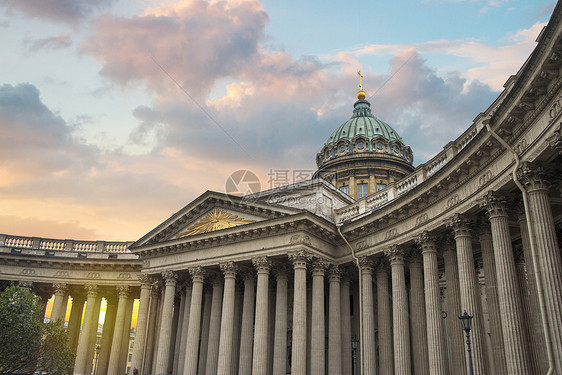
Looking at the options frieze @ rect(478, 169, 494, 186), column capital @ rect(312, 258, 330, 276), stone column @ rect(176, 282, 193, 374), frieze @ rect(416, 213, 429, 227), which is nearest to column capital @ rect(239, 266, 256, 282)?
column capital @ rect(312, 258, 330, 276)

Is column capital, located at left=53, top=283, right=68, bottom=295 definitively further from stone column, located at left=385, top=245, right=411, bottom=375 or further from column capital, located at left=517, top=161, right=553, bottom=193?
column capital, located at left=517, top=161, right=553, bottom=193

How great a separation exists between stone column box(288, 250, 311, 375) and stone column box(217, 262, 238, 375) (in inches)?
195

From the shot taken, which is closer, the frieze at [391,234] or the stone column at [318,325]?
the frieze at [391,234]

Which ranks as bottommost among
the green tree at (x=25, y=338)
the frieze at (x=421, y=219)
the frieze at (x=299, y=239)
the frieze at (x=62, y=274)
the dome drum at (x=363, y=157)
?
the green tree at (x=25, y=338)

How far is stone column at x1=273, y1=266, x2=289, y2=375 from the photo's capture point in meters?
31.5

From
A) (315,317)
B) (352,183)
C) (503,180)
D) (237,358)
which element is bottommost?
(237,358)

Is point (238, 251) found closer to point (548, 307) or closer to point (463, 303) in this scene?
point (463, 303)

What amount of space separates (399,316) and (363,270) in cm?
425

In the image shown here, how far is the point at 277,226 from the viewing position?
32531 millimetres

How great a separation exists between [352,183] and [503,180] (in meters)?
41.3

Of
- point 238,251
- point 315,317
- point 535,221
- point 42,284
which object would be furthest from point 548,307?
point 42,284

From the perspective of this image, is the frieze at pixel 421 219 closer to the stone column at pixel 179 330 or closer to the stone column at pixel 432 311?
the stone column at pixel 432 311

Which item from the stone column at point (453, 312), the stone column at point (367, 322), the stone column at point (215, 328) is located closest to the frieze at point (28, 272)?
the stone column at point (215, 328)

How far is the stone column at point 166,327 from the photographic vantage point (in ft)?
117
